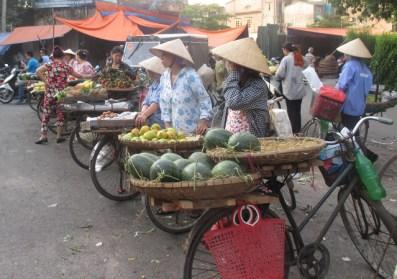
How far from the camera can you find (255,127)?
4.07m

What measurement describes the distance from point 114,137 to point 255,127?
2366 mm

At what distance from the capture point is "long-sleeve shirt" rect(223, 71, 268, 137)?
392 centimetres

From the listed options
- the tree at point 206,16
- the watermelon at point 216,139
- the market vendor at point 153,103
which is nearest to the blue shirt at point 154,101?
the market vendor at point 153,103

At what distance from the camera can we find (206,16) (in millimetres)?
41531

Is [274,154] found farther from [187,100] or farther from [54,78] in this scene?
[54,78]

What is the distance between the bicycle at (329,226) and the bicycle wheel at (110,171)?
248 centimetres

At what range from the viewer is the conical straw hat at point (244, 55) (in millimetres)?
3832

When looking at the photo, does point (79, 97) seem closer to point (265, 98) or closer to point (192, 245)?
point (265, 98)

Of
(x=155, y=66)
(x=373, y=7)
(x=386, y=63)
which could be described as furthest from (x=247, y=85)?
(x=386, y=63)

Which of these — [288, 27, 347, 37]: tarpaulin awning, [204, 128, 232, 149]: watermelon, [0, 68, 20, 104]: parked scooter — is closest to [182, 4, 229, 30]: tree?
[288, 27, 347, 37]: tarpaulin awning

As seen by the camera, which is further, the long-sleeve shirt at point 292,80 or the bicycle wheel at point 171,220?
the long-sleeve shirt at point 292,80

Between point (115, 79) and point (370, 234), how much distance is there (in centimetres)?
530

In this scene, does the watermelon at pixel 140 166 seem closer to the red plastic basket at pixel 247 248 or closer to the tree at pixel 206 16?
the red plastic basket at pixel 247 248

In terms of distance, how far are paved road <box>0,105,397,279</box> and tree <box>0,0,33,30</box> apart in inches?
1120
